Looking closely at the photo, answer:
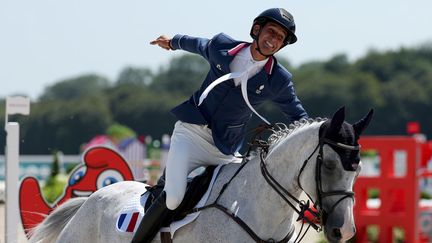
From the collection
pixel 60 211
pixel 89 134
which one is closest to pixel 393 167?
pixel 60 211

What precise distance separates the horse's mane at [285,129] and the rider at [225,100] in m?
0.14

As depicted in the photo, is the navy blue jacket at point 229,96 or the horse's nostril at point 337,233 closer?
the horse's nostril at point 337,233

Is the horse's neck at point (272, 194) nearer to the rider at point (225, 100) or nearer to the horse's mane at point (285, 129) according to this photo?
the horse's mane at point (285, 129)

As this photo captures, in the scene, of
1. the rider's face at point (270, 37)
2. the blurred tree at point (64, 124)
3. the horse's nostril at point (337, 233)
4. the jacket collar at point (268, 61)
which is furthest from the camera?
the blurred tree at point (64, 124)

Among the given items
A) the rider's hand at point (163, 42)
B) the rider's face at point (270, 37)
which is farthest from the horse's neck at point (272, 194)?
the rider's hand at point (163, 42)

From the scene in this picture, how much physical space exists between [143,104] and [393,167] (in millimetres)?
50198

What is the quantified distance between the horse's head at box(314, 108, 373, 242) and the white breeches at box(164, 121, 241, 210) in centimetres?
94

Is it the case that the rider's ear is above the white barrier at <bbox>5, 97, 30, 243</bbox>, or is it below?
above

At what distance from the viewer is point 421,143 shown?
440 inches

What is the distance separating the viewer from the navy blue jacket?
17.0 feet

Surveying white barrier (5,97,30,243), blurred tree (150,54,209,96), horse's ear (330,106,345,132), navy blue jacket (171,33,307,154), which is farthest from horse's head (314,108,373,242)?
blurred tree (150,54,209,96)

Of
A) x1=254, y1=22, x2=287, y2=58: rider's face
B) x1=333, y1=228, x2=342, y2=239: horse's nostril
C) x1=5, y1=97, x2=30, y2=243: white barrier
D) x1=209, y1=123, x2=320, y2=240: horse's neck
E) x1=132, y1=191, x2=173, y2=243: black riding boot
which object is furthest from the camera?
x1=5, y1=97, x2=30, y2=243: white barrier

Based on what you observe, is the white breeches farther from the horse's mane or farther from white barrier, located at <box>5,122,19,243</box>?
white barrier, located at <box>5,122,19,243</box>

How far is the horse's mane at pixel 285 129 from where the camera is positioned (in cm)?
497
